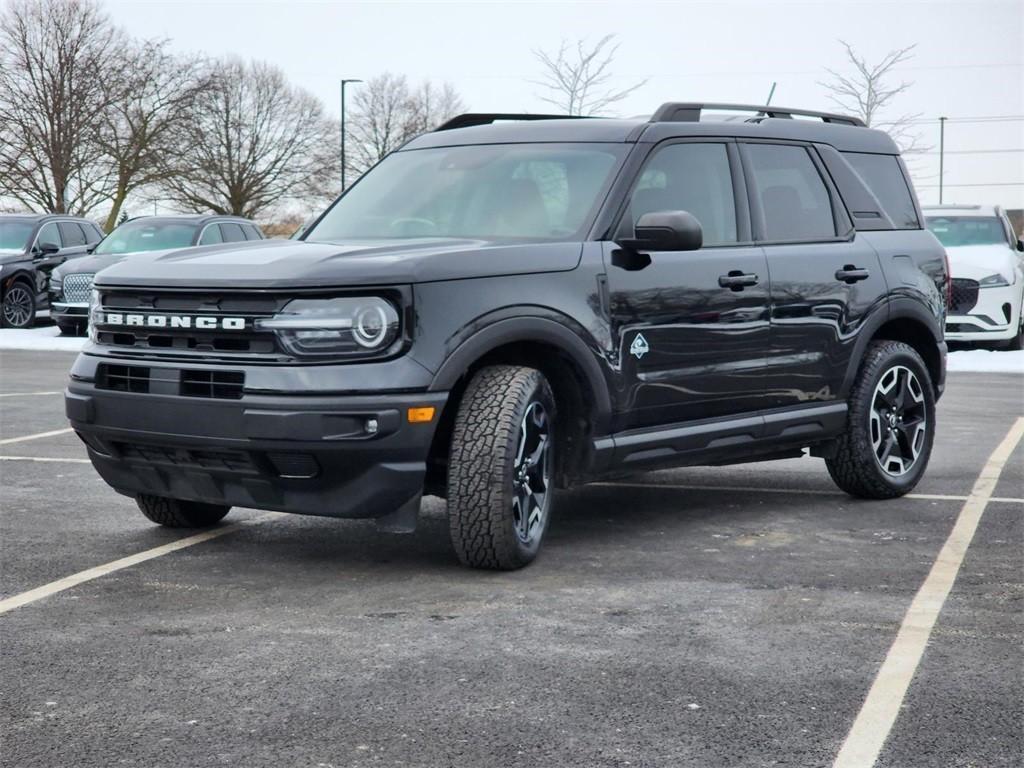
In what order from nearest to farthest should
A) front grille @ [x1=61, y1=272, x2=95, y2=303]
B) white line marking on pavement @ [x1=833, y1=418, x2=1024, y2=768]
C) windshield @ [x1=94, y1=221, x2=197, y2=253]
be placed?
white line marking on pavement @ [x1=833, y1=418, x2=1024, y2=768]
front grille @ [x1=61, y1=272, x2=95, y2=303]
windshield @ [x1=94, y1=221, x2=197, y2=253]

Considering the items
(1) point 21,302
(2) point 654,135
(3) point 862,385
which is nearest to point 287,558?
(2) point 654,135

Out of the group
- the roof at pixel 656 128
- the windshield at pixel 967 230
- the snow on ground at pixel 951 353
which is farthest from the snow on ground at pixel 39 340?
the roof at pixel 656 128

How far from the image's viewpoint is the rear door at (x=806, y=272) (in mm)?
7125

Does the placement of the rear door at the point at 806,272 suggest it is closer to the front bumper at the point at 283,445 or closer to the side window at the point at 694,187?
the side window at the point at 694,187

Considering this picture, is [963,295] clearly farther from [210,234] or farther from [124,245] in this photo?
[124,245]

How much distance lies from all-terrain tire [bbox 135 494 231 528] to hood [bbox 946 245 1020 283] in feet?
44.2

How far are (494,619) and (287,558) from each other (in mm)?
1392

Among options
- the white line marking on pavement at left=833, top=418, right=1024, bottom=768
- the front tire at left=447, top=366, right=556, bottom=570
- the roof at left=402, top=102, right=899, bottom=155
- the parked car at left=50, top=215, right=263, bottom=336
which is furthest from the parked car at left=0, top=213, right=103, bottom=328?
the front tire at left=447, top=366, right=556, bottom=570

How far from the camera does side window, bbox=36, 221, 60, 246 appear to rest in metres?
23.6

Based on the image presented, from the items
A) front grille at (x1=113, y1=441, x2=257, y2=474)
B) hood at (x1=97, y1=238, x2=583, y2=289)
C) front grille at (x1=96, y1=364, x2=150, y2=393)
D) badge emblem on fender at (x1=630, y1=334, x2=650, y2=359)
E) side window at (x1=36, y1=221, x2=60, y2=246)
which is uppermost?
hood at (x1=97, y1=238, x2=583, y2=289)

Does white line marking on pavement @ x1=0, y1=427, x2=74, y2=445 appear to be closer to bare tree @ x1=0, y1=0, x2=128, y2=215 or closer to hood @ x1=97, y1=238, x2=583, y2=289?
Answer: hood @ x1=97, y1=238, x2=583, y2=289

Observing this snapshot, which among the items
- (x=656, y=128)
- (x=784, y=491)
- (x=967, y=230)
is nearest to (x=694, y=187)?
(x=656, y=128)

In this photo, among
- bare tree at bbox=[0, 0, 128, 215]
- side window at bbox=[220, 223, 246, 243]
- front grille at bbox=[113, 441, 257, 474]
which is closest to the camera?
front grille at bbox=[113, 441, 257, 474]

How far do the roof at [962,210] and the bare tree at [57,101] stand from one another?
31.5 meters
